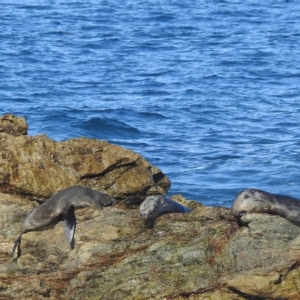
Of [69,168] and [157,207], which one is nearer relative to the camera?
[157,207]

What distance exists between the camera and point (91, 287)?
8438mm

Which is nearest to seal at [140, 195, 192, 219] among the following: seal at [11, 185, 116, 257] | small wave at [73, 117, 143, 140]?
seal at [11, 185, 116, 257]

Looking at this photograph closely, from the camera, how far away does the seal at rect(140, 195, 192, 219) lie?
905 centimetres

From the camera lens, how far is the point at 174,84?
26250 millimetres

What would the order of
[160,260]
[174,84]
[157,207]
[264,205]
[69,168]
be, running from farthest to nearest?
[174,84] < [69,168] < [264,205] < [157,207] < [160,260]

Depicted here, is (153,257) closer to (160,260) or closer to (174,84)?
(160,260)

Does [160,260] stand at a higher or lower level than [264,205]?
lower

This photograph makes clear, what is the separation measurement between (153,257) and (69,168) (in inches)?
91.6

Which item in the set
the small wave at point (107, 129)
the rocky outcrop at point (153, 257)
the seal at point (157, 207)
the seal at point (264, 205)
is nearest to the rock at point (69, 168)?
the rocky outcrop at point (153, 257)

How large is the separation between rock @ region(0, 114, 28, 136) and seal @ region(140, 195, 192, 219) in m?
2.55

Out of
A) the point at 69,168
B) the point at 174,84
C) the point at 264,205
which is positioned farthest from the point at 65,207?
the point at 174,84

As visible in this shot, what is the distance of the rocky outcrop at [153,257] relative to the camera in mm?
8109

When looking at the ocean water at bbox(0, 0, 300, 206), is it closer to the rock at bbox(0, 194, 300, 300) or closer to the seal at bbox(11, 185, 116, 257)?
the seal at bbox(11, 185, 116, 257)

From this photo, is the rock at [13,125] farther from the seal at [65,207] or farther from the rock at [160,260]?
the rock at [160,260]
